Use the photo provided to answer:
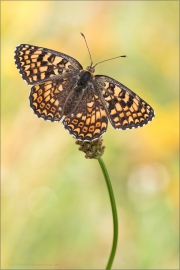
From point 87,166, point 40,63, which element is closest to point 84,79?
point 40,63

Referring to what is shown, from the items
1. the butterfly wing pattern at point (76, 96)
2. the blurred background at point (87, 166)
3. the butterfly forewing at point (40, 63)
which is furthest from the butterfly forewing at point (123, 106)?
the blurred background at point (87, 166)

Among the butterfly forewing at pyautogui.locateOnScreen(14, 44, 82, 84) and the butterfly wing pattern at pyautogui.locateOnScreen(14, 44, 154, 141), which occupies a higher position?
the butterfly forewing at pyautogui.locateOnScreen(14, 44, 82, 84)

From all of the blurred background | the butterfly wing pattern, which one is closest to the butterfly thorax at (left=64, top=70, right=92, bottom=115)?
the butterfly wing pattern

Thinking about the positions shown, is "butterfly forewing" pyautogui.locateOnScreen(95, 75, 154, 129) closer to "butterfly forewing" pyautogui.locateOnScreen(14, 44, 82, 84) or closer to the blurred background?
"butterfly forewing" pyautogui.locateOnScreen(14, 44, 82, 84)

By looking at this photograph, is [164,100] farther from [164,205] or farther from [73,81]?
[73,81]

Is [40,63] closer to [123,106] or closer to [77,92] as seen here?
[77,92]

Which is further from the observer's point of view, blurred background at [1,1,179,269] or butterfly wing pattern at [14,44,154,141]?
blurred background at [1,1,179,269]

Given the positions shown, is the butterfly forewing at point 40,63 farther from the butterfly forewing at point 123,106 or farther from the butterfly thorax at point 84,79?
the butterfly forewing at point 123,106
